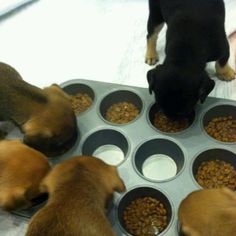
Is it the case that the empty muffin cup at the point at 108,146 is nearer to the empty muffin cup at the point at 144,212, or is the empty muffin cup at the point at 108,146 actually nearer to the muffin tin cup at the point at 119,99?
the muffin tin cup at the point at 119,99

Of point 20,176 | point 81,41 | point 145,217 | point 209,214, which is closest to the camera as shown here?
point 209,214

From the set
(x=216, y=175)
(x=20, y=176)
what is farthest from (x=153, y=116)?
(x=20, y=176)

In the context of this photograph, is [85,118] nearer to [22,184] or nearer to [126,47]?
[22,184]

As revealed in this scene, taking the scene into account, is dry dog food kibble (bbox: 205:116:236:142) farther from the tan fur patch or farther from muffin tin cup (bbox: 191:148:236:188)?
the tan fur patch

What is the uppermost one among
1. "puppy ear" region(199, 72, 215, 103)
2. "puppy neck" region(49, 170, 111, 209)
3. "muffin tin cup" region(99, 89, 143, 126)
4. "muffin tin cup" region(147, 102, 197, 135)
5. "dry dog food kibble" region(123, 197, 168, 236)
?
"puppy neck" region(49, 170, 111, 209)

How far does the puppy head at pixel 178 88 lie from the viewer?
1712mm

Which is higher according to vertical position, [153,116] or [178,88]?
[178,88]

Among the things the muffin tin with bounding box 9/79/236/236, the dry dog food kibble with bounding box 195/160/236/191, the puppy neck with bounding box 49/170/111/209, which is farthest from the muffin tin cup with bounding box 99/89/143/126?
the puppy neck with bounding box 49/170/111/209

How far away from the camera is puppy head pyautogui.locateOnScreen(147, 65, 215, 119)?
171cm

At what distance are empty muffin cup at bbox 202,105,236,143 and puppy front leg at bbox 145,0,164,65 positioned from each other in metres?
0.60

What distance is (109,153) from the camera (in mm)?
2016

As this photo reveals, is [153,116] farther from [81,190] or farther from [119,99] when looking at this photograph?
[81,190]

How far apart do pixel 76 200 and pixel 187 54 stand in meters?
0.84

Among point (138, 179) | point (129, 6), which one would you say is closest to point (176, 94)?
point (138, 179)
